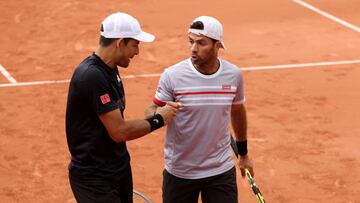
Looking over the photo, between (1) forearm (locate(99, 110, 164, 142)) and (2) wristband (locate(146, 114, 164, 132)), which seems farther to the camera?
(2) wristband (locate(146, 114, 164, 132))

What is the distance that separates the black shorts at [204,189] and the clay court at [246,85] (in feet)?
8.86

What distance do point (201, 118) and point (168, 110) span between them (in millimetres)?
364

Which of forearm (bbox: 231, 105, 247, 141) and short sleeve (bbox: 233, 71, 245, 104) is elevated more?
short sleeve (bbox: 233, 71, 245, 104)

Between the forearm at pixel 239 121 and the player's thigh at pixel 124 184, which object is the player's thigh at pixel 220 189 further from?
the player's thigh at pixel 124 184

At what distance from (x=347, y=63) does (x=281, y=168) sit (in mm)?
5323

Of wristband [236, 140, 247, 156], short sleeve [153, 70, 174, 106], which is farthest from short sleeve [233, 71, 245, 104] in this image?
short sleeve [153, 70, 174, 106]

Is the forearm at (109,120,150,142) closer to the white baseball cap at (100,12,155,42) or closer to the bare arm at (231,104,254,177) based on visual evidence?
the white baseball cap at (100,12,155,42)

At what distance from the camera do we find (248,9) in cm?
1922

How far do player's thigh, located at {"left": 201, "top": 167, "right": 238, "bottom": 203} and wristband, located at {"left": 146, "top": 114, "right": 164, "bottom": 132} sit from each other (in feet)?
2.57

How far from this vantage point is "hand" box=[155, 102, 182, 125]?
6.30 meters

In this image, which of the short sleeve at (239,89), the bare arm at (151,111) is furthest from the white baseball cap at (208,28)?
the bare arm at (151,111)

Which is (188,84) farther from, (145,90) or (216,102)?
(145,90)

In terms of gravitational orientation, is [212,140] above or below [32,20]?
above

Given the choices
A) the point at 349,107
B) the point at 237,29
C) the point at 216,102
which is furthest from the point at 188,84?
the point at 237,29
